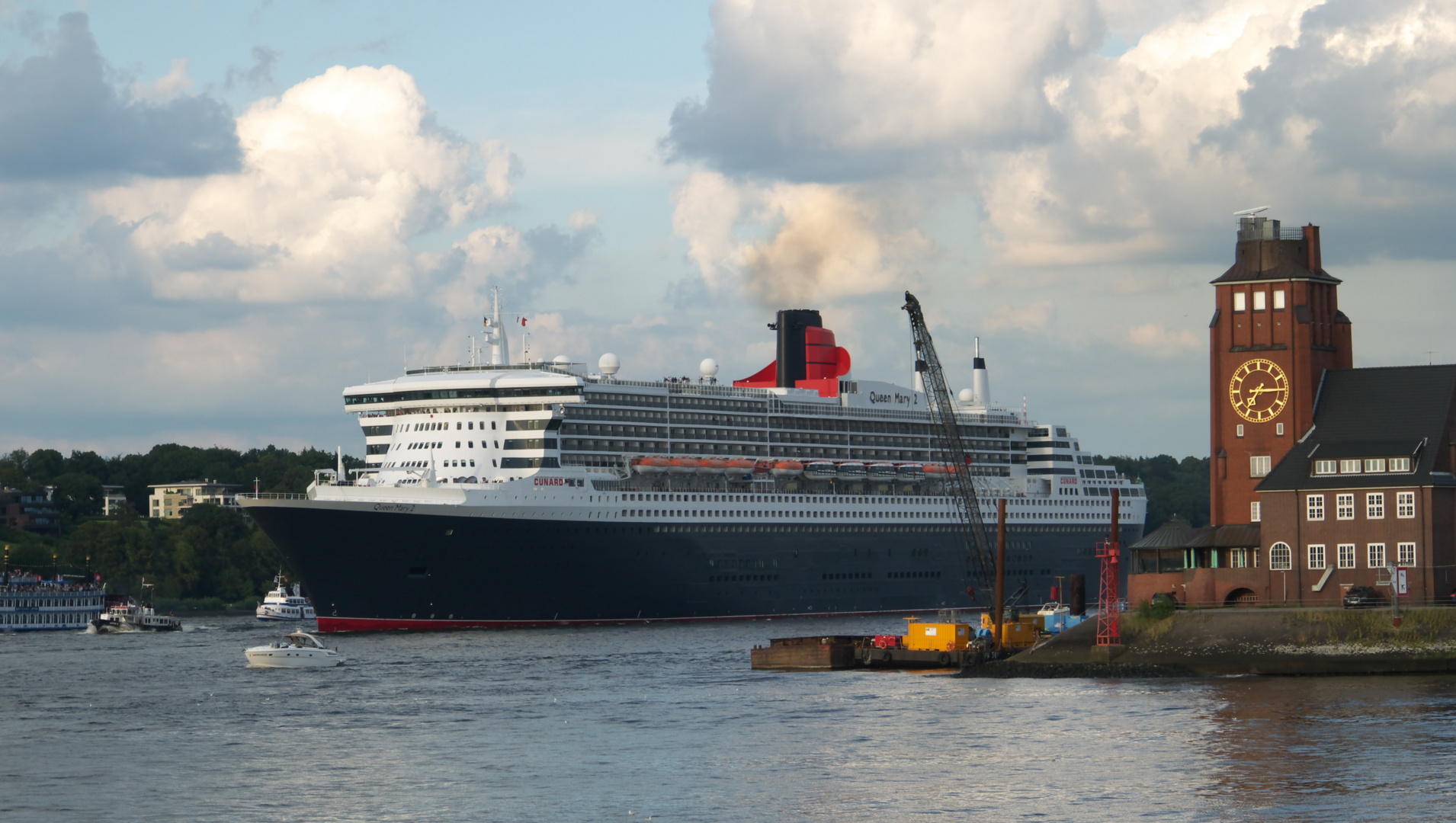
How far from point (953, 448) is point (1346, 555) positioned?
169 ft

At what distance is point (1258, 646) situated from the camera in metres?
58.9

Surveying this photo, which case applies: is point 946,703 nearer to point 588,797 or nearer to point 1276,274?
point 588,797

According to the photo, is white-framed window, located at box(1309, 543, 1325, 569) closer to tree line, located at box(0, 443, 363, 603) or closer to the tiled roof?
the tiled roof

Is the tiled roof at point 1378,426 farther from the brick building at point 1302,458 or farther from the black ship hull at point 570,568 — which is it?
the black ship hull at point 570,568

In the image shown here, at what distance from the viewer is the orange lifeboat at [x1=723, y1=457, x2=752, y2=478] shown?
102562 millimetres

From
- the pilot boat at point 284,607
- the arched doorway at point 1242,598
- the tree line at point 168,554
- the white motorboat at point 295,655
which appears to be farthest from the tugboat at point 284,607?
the arched doorway at point 1242,598

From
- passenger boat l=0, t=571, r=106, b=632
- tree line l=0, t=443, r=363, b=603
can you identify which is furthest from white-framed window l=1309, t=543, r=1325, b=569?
tree line l=0, t=443, r=363, b=603

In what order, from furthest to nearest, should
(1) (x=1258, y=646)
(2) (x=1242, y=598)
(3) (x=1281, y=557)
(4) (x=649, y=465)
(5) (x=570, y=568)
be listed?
(4) (x=649, y=465) → (5) (x=570, y=568) → (2) (x=1242, y=598) → (3) (x=1281, y=557) → (1) (x=1258, y=646)

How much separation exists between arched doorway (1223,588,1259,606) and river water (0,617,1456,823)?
7175mm

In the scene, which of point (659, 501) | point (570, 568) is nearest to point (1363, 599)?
point (570, 568)

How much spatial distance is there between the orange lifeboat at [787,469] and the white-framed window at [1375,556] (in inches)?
1836

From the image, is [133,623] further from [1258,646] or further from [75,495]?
[75,495]

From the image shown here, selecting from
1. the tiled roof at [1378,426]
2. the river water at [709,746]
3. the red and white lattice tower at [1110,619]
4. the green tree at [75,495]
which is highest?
the green tree at [75,495]

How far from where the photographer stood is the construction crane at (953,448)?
363ft
